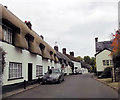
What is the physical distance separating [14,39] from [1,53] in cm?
368

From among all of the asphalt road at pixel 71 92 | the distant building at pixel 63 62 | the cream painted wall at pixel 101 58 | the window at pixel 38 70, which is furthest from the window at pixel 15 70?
the distant building at pixel 63 62

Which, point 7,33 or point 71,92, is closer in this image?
point 71,92

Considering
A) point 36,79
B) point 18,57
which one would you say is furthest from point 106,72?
point 18,57

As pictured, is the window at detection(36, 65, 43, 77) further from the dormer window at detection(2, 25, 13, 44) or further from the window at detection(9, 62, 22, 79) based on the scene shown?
the dormer window at detection(2, 25, 13, 44)

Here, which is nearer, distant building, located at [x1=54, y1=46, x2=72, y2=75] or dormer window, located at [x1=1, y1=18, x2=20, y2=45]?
dormer window, located at [x1=1, y1=18, x2=20, y2=45]

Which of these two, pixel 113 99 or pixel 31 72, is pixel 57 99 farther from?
pixel 31 72

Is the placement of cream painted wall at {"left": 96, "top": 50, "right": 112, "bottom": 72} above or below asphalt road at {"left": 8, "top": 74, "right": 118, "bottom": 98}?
above

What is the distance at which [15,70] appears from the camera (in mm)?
12844

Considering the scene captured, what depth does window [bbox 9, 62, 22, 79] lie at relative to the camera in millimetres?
12092

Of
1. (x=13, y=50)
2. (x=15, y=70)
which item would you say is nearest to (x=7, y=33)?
(x=13, y=50)

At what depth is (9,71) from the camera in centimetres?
1179

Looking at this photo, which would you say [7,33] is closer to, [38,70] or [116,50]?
[38,70]

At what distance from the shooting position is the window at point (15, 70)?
12.1 m

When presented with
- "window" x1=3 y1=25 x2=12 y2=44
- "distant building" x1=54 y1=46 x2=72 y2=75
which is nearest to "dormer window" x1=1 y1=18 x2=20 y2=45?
"window" x1=3 y1=25 x2=12 y2=44
